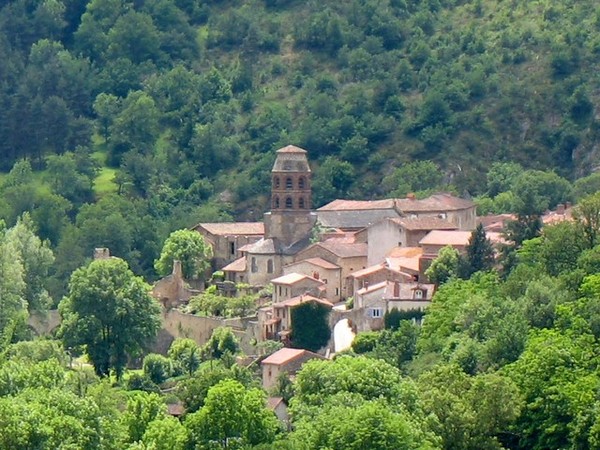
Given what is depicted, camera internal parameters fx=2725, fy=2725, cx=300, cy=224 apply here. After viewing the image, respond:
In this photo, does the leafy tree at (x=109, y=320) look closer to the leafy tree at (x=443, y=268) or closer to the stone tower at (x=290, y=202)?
the stone tower at (x=290, y=202)

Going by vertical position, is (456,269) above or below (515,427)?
above

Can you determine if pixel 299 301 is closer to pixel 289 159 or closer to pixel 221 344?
pixel 221 344

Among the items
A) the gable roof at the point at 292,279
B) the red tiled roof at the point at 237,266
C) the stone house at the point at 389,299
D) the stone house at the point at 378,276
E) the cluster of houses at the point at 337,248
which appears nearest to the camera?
the stone house at the point at 389,299

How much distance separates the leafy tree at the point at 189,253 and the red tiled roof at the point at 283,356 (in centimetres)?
1621

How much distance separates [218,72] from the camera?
539 feet

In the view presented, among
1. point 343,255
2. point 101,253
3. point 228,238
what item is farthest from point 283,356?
point 101,253

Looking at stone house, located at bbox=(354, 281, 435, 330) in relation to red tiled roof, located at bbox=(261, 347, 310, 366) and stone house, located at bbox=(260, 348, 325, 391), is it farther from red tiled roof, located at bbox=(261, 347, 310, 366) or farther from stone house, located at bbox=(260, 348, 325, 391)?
red tiled roof, located at bbox=(261, 347, 310, 366)

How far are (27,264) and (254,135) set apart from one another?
98.4 ft

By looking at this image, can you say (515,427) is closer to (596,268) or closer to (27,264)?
(596,268)

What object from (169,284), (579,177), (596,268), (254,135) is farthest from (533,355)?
(254,135)

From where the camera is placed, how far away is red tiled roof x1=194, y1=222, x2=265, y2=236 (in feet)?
423

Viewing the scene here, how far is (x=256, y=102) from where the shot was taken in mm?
160750

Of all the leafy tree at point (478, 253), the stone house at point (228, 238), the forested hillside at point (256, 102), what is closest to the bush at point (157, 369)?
the leafy tree at point (478, 253)

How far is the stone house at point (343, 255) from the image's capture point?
11744 centimetres
